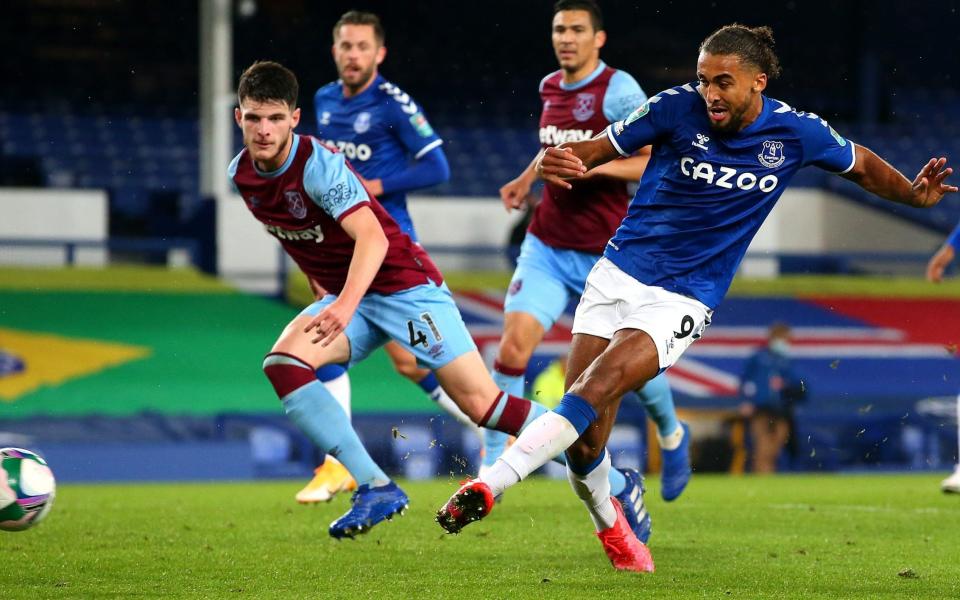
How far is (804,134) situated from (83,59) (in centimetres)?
2045

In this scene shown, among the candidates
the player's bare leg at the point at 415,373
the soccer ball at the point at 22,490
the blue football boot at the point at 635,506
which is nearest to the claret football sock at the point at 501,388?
the player's bare leg at the point at 415,373

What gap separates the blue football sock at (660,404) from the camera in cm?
746

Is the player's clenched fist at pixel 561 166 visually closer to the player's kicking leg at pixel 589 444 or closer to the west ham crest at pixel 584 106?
the player's kicking leg at pixel 589 444

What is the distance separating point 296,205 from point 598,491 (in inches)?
68.3

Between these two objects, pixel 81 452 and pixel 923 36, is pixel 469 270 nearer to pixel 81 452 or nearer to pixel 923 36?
pixel 81 452

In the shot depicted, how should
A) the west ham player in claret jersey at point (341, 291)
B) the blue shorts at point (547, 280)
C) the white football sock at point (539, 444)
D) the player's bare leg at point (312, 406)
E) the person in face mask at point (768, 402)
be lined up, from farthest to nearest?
the person in face mask at point (768, 402), the blue shorts at point (547, 280), the player's bare leg at point (312, 406), the west ham player in claret jersey at point (341, 291), the white football sock at point (539, 444)

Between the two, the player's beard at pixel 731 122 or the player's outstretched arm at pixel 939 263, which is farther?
A: the player's outstretched arm at pixel 939 263

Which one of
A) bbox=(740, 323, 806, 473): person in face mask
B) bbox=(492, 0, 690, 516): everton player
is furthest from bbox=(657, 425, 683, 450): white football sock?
bbox=(740, 323, 806, 473): person in face mask

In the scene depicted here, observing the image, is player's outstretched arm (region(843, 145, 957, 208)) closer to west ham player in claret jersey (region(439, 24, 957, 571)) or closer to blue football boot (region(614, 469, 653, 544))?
west ham player in claret jersey (region(439, 24, 957, 571))

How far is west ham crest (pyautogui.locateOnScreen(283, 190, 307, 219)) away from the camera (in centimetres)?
602

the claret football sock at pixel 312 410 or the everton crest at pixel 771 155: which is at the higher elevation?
the everton crest at pixel 771 155

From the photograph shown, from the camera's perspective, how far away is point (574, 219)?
777cm

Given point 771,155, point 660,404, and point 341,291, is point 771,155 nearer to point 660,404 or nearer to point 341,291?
point 341,291

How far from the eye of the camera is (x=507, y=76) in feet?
80.7
